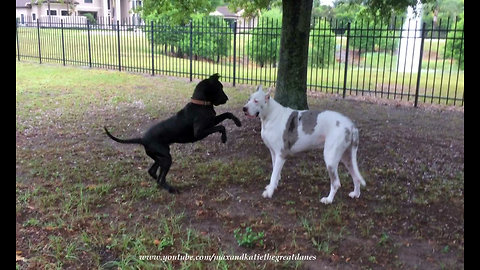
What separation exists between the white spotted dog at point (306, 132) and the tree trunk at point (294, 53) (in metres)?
3.11

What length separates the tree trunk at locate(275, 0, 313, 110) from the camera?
749cm

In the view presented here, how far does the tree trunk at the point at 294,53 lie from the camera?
749 cm

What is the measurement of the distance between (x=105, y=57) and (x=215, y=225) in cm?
1872

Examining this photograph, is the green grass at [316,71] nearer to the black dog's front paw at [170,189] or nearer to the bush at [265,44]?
the bush at [265,44]

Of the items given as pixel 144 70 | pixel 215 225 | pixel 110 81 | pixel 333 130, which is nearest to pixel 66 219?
pixel 215 225

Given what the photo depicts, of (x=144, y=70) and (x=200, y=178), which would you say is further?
(x=144, y=70)

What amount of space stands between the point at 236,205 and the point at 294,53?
3865 millimetres

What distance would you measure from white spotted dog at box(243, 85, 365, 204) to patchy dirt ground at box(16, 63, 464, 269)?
0.50 meters

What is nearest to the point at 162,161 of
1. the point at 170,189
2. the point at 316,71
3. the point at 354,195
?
the point at 170,189

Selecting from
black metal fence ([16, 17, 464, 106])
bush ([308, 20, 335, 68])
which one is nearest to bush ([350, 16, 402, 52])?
black metal fence ([16, 17, 464, 106])

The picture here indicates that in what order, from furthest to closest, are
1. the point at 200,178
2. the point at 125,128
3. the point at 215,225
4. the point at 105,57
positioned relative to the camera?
the point at 105,57, the point at 125,128, the point at 200,178, the point at 215,225

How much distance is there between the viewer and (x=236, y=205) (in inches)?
191

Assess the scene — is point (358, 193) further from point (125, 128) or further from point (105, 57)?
point (105, 57)
